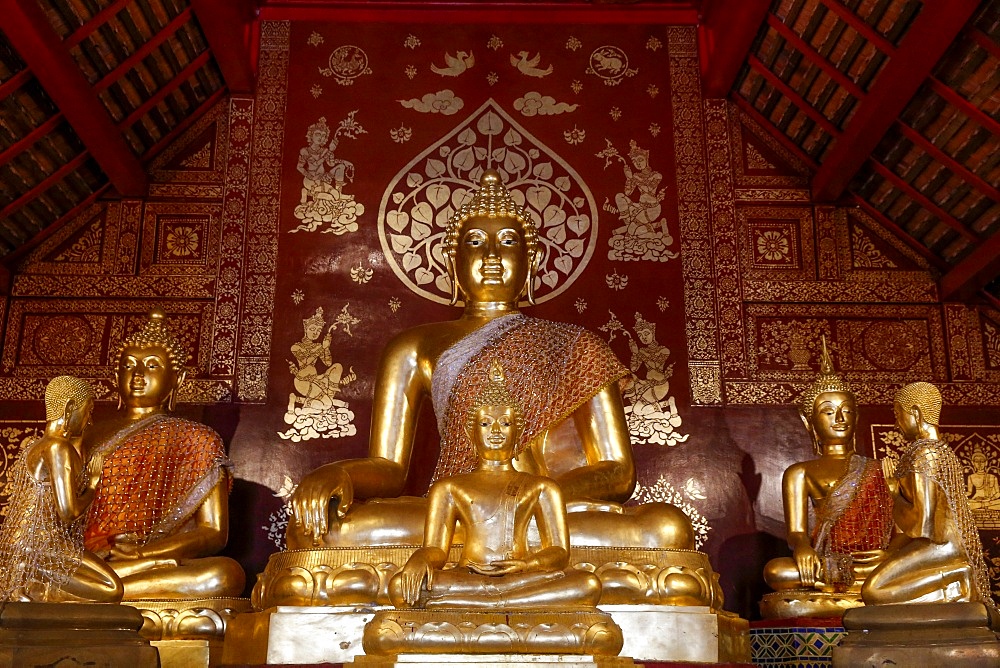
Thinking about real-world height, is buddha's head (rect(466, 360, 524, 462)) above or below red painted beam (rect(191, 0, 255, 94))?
below

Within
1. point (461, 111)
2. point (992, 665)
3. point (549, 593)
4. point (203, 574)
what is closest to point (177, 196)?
point (461, 111)

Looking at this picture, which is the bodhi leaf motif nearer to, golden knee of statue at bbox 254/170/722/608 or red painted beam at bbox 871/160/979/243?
golden knee of statue at bbox 254/170/722/608

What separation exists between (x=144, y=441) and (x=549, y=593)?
1923mm

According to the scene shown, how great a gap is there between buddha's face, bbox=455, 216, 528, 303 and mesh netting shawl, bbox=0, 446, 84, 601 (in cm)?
156

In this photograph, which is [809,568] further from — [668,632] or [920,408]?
[668,632]

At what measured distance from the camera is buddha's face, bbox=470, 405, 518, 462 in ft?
10.2

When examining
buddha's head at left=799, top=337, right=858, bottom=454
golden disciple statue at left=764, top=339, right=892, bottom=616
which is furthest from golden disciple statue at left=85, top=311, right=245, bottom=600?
buddha's head at left=799, top=337, right=858, bottom=454

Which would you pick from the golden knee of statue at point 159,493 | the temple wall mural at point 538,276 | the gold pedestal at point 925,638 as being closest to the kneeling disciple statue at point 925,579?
the gold pedestal at point 925,638

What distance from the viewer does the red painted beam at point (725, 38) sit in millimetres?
4684

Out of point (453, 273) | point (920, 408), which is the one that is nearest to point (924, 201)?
point (920, 408)

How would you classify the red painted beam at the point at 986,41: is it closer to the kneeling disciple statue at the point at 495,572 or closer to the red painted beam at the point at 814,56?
the red painted beam at the point at 814,56

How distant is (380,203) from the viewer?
5078mm

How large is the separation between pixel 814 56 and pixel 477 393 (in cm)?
217

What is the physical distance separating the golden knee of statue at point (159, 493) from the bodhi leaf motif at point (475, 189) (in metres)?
1.11
